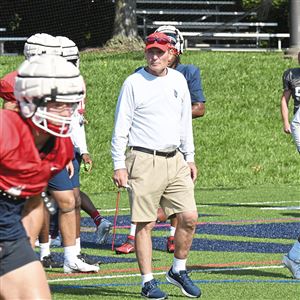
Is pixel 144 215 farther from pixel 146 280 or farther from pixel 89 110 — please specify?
pixel 89 110

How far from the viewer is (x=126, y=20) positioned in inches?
1085

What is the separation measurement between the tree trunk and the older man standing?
62.8ft

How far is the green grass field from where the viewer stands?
8.73 m

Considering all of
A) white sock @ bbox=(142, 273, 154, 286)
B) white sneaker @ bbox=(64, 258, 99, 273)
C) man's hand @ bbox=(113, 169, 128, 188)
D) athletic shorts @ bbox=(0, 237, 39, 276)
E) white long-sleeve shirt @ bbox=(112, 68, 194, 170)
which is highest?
white long-sleeve shirt @ bbox=(112, 68, 194, 170)

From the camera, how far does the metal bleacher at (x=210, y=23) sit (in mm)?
30527

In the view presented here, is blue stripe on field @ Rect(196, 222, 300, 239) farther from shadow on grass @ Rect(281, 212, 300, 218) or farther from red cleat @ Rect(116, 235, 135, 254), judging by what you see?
red cleat @ Rect(116, 235, 135, 254)

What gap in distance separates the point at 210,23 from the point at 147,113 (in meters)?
24.0

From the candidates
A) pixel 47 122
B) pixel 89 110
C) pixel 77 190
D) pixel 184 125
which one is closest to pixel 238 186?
pixel 89 110

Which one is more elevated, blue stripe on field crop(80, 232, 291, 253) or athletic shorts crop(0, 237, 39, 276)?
athletic shorts crop(0, 237, 39, 276)

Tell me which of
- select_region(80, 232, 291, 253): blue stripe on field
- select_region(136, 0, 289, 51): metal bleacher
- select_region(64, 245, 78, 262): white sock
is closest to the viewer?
select_region(64, 245, 78, 262): white sock

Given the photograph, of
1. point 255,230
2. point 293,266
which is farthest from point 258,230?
point 293,266

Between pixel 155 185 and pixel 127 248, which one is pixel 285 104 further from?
pixel 155 185

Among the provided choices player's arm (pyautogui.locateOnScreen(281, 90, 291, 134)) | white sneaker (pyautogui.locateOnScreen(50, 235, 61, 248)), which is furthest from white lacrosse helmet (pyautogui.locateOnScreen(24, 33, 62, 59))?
player's arm (pyautogui.locateOnScreen(281, 90, 291, 134))

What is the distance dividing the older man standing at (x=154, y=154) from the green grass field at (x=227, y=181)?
41 cm
